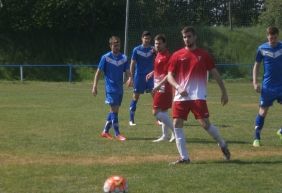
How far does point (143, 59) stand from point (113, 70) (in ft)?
6.00

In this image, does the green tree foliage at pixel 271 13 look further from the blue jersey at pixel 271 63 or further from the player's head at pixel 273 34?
the player's head at pixel 273 34

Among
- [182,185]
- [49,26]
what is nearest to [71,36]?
[49,26]

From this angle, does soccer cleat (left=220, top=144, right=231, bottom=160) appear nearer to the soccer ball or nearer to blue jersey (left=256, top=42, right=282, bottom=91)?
blue jersey (left=256, top=42, right=282, bottom=91)

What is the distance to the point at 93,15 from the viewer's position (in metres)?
41.6

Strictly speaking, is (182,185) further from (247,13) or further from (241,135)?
(247,13)

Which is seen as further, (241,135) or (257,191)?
(241,135)

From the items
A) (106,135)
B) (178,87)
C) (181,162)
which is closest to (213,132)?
(181,162)

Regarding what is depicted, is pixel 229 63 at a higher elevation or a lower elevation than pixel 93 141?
lower

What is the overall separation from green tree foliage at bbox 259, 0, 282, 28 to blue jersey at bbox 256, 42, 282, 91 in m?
30.1

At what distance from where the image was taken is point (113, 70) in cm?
1162

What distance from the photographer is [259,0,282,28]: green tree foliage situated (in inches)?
1560

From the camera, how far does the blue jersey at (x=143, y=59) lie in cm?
1309

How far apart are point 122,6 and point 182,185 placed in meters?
35.4

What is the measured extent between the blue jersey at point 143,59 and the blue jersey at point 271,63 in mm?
3258
